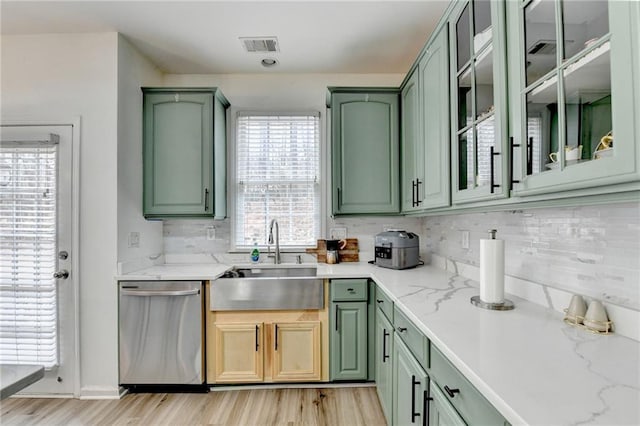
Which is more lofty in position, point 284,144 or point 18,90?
point 18,90

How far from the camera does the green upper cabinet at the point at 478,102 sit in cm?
123

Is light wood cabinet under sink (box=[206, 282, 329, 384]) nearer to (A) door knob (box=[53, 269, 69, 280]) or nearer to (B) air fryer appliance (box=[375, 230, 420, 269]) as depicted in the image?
(B) air fryer appliance (box=[375, 230, 420, 269])

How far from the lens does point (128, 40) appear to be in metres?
2.54

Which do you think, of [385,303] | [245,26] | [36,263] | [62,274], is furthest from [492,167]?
[36,263]

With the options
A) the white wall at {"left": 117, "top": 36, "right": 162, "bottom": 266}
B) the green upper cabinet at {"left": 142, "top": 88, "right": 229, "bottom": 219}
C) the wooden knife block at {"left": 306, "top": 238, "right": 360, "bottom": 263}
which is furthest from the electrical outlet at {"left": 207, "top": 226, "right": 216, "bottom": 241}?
the wooden knife block at {"left": 306, "top": 238, "right": 360, "bottom": 263}

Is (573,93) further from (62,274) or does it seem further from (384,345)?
(62,274)

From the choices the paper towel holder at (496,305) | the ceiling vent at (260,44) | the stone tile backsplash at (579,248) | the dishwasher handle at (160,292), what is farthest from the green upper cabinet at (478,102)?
the dishwasher handle at (160,292)

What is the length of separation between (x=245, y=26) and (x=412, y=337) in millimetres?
2291

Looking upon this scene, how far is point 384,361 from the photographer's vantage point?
203cm

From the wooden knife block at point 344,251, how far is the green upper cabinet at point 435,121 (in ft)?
3.26

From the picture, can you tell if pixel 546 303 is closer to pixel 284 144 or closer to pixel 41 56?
pixel 284 144

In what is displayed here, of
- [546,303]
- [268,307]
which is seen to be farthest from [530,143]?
[268,307]

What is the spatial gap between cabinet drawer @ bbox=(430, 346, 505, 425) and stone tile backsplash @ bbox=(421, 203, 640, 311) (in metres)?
0.61

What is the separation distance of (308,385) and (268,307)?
2.26 ft
